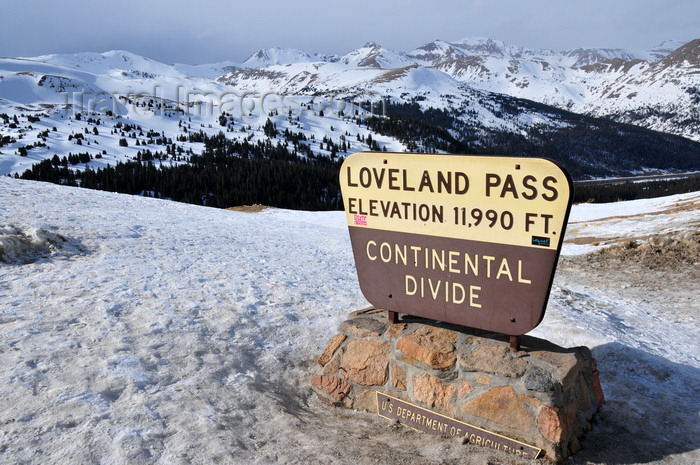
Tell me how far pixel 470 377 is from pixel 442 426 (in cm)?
61

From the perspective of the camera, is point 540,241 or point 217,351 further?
point 217,351

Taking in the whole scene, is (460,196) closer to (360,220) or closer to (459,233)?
(459,233)

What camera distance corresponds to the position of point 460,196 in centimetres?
507

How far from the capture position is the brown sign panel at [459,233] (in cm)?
464

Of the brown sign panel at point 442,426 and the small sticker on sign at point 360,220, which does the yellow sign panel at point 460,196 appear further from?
the brown sign panel at point 442,426

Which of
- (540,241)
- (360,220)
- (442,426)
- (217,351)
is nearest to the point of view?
(540,241)

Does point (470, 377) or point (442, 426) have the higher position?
point (470, 377)

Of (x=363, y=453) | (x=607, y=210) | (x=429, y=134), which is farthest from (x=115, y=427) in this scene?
(x=429, y=134)

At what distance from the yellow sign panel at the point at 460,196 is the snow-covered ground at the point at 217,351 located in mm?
2266

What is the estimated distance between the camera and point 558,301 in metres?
10.2

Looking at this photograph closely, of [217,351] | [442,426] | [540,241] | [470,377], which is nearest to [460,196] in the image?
[540,241]

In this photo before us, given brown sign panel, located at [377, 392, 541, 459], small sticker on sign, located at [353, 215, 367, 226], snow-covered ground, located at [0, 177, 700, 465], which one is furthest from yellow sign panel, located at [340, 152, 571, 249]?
snow-covered ground, located at [0, 177, 700, 465]

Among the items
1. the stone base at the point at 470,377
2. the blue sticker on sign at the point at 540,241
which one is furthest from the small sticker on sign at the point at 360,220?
the blue sticker on sign at the point at 540,241

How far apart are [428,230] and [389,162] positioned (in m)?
0.94
